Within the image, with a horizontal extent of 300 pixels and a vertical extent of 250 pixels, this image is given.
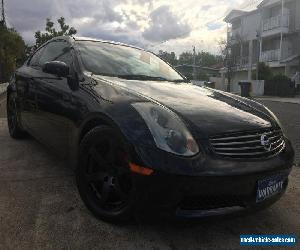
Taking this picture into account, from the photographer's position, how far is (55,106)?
3.76m

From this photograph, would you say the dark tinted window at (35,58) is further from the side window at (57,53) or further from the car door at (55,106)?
the car door at (55,106)

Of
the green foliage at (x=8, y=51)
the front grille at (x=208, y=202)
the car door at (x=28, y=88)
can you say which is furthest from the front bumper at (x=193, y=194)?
the green foliage at (x=8, y=51)

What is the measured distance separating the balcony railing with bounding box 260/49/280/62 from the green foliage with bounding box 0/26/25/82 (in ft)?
68.0

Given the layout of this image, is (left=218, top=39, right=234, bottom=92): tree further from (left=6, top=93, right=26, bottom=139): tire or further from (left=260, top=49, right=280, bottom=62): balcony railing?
(left=6, top=93, right=26, bottom=139): tire

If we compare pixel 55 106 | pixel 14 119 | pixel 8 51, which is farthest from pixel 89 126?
pixel 8 51

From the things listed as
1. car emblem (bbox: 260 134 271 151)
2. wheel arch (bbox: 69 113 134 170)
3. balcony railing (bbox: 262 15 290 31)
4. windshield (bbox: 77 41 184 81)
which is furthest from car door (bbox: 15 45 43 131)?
balcony railing (bbox: 262 15 290 31)

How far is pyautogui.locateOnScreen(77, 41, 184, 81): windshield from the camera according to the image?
3.75 metres

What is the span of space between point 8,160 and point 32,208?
166cm

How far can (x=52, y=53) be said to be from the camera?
4613 mm

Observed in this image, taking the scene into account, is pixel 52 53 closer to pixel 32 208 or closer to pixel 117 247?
pixel 32 208

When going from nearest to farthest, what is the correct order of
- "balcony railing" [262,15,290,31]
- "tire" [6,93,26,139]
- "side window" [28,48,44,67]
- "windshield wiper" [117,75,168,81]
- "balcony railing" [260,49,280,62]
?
"windshield wiper" [117,75,168,81], "side window" [28,48,44,67], "tire" [6,93,26,139], "balcony railing" [262,15,290,31], "balcony railing" [260,49,280,62]

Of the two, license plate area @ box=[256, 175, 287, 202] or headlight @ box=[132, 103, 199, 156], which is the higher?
headlight @ box=[132, 103, 199, 156]

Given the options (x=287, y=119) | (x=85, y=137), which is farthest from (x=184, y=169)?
(x=287, y=119)

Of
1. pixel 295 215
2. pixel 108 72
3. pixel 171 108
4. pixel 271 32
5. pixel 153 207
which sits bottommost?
pixel 295 215
